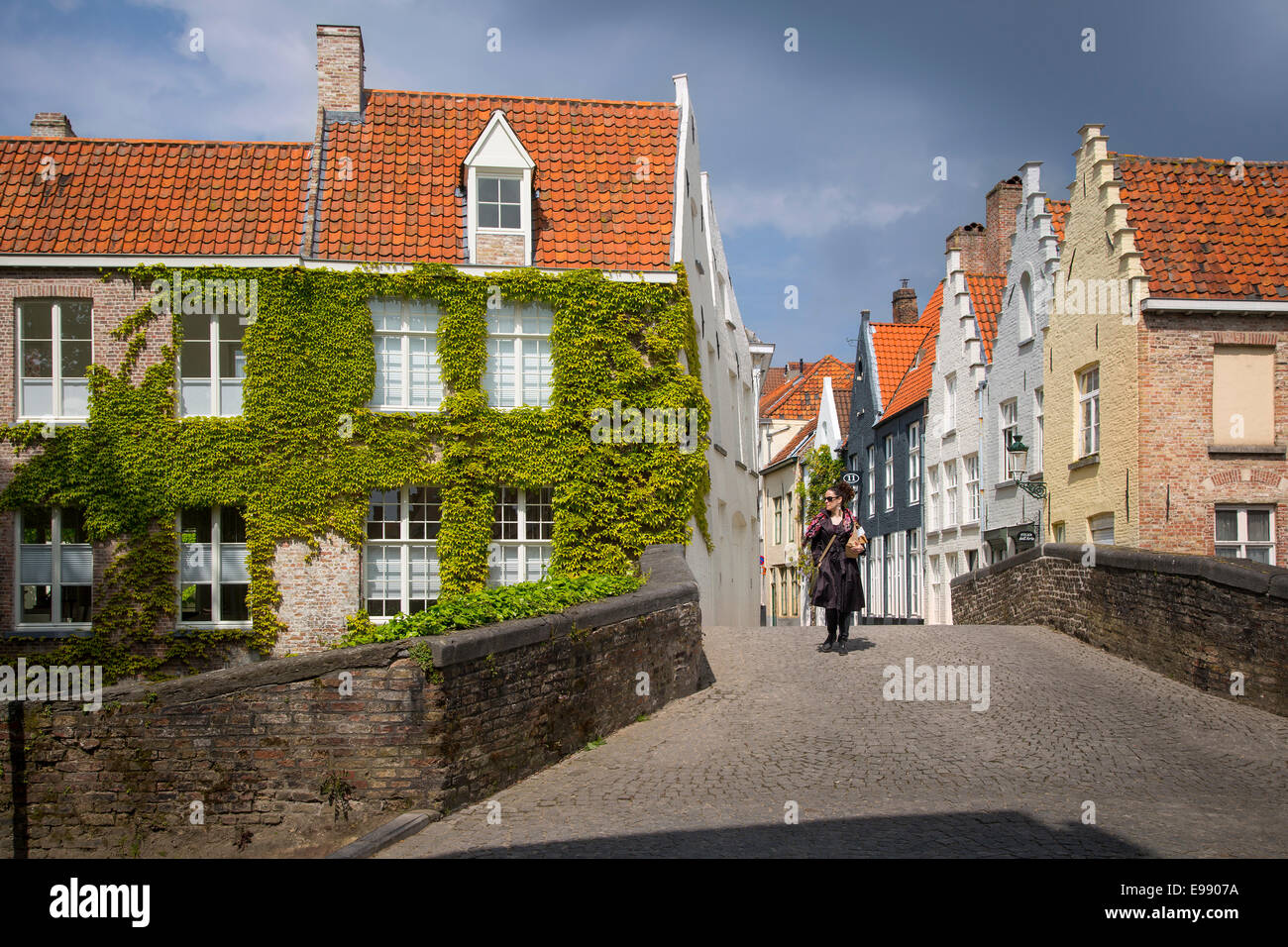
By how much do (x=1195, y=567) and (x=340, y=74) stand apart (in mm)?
17476

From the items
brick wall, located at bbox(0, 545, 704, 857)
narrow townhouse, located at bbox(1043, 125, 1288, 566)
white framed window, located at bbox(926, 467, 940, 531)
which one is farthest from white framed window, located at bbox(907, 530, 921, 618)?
brick wall, located at bbox(0, 545, 704, 857)

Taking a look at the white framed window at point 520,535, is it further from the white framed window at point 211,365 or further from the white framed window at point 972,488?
the white framed window at point 972,488

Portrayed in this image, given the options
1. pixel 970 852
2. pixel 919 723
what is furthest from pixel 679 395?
pixel 970 852

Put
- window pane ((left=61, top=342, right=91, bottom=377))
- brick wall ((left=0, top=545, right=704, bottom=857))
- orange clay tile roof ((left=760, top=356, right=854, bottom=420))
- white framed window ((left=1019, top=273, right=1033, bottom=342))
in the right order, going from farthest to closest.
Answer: orange clay tile roof ((left=760, top=356, right=854, bottom=420)), white framed window ((left=1019, top=273, right=1033, bottom=342)), window pane ((left=61, top=342, right=91, bottom=377)), brick wall ((left=0, top=545, right=704, bottom=857))

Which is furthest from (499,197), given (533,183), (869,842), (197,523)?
(869,842)

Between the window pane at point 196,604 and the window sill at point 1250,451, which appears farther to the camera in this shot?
the window pane at point 196,604

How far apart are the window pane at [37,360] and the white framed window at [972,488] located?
20970mm

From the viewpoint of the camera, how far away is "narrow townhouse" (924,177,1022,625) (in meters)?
29.8

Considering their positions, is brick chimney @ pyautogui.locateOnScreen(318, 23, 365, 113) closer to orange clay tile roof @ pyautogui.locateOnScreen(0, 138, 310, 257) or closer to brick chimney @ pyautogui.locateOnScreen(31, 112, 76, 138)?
orange clay tile roof @ pyautogui.locateOnScreen(0, 138, 310, 257)

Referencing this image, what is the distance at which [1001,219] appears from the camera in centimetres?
3259

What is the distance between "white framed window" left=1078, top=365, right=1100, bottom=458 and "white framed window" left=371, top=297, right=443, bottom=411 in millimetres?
12195

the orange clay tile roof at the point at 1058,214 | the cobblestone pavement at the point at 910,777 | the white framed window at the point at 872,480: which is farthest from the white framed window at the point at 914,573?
the cobblestone pavement at the point at 910,777

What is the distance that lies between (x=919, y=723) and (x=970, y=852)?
4.42m

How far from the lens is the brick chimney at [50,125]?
2353cm
